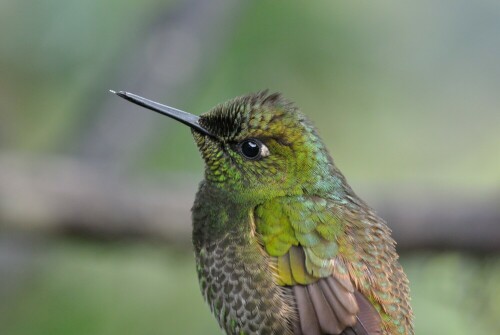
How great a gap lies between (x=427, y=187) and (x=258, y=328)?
9.94ft

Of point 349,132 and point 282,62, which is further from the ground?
point 282,62

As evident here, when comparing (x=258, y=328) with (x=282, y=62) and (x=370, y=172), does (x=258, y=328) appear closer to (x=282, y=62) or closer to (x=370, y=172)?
(x=282, y=62)

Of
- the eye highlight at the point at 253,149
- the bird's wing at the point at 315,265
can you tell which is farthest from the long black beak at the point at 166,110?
the bird's wing at the point at 315,265

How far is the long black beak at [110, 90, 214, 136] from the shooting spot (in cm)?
349

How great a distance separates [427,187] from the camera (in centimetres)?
621

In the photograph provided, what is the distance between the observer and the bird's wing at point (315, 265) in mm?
3365

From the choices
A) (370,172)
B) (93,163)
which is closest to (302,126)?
(93,163)

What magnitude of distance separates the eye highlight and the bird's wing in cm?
23

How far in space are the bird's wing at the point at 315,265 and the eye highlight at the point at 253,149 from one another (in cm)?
23

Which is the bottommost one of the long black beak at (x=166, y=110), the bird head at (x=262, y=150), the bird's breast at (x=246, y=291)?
the bird's breast at (x=246, y=291)

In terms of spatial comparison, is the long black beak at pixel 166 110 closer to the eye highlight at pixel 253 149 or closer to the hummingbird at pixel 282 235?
the hummingbird at pixel 282 235

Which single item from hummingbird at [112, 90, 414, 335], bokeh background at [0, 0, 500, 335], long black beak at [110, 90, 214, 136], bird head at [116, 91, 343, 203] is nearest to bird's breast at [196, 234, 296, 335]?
hummingbird at [112, 90, 414, 335]

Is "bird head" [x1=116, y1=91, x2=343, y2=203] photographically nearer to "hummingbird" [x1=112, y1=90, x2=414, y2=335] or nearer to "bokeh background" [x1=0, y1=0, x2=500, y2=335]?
"hummingbird" [x1=112, y1=90, x2=414, y2=335]

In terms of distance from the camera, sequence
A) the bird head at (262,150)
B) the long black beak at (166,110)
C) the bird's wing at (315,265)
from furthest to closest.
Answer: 1. the bird head at (262,150)
2. the long black beak at (166,110)
3. the bird's wing at (315,265)
